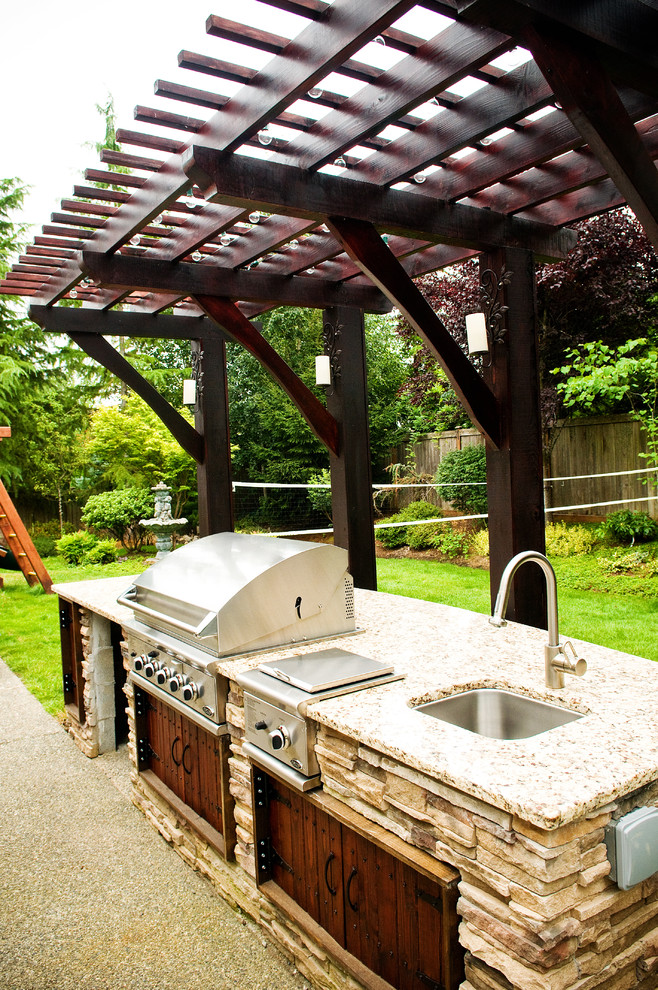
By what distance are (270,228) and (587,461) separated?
568cm

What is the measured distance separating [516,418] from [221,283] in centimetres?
193

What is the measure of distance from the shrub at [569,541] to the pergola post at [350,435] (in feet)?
11.3

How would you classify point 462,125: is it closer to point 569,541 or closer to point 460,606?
point 460,606

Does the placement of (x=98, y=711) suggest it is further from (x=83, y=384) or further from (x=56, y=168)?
(x=56, y=168)

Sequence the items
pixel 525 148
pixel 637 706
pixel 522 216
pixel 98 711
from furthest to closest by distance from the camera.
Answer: pixel 98 711 → pixel 522 216 → pixel 525 148 → pixel 637 706

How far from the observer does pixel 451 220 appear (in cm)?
305

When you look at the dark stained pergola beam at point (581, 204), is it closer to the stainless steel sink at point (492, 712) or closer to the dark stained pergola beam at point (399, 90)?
the dark stained pergola beam at point (399, 90)

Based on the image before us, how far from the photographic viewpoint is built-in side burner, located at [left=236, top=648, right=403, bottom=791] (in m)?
1.84

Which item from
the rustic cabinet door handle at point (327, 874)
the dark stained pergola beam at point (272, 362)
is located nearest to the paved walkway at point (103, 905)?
the rustic cabinet door handle at point (327, 874)

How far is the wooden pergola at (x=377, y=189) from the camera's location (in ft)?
6.48

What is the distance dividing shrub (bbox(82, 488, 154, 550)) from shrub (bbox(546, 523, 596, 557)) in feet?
19.0

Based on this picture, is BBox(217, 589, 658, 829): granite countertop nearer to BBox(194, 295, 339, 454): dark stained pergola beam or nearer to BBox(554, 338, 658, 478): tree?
BBox(194, 295, 339, 454): dark stained pergola beam

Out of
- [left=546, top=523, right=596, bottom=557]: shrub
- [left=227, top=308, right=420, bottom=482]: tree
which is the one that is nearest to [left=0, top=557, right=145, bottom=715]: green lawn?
[left=227, top=308, right=420, bottom=482]: tree

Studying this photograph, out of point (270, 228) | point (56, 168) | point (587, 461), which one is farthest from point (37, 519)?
point (270, 228)
